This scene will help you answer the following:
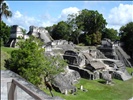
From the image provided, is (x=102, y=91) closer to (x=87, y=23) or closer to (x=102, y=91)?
(x=102, y=91)

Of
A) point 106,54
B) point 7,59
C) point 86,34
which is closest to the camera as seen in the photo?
point 7,59

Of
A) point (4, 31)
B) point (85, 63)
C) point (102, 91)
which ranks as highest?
point (4, 31)

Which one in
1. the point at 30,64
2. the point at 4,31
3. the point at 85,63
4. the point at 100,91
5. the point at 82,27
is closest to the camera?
the point at 30,64

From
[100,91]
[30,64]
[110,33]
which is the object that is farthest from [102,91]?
[110,33]

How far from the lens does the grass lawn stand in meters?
Result: 15.7

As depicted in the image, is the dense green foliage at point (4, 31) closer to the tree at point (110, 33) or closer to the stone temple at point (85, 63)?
the stone temple at point (85, 63)

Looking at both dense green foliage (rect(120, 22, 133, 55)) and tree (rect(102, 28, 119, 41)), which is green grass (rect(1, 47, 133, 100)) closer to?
dense green foliage (rect(120, 22, 133, 55))

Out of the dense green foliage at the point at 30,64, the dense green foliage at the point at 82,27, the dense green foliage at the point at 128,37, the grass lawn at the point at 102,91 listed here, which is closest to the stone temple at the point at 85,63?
the grass lawn at the point at 102,91

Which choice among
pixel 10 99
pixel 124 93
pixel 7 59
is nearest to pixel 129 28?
pixel 124 93

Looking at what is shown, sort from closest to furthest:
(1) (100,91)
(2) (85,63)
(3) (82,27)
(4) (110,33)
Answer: (1) (100,91), (2) (85,63), (3) (82,27), (4) (110,33)

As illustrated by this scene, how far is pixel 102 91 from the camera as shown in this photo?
17.8 m

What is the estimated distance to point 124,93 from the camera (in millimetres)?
17594

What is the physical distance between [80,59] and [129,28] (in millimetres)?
15843

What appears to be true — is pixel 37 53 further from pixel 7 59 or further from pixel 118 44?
pixel 118 44
